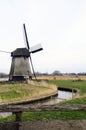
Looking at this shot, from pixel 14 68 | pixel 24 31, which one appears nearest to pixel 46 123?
pixel 14 68

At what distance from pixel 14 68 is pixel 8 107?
146 ft

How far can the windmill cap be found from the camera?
50.4 metres

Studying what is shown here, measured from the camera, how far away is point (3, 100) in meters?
24.7

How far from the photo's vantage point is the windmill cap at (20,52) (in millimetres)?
50438

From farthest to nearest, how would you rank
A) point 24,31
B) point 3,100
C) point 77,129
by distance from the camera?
point 24,31 → point 3,100 → point 77,129

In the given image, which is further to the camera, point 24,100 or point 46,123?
point 24,100

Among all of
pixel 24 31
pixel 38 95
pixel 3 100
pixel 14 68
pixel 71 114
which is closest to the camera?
pixel 71 114

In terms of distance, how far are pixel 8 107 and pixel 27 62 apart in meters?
45.2

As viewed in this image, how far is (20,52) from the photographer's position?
5066 cm

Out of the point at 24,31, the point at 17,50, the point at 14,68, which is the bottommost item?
the point at 14,68

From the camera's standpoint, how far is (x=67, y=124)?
677cm

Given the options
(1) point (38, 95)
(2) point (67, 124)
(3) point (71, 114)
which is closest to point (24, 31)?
(1) point (38, 95)

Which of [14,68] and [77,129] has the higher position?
[14,68]

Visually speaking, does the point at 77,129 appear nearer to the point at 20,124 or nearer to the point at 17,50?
the point at 20,124
